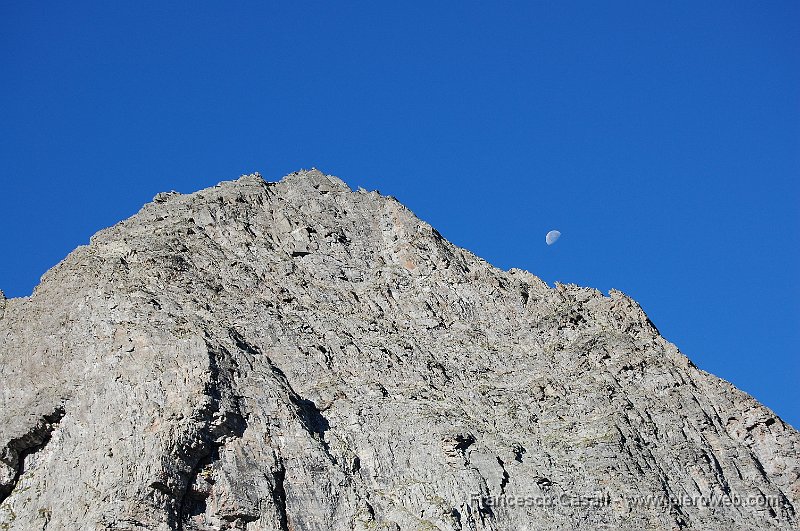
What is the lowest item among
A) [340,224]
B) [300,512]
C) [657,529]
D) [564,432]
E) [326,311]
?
[300,512]

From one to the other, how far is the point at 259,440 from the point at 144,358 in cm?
927

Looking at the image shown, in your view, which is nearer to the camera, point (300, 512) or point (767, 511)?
point (300, 512)

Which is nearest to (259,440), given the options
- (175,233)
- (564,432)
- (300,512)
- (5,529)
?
(300,512)

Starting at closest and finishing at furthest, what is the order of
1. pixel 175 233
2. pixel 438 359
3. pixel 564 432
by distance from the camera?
pixel 564 432 < pixel 438 359 < pixel 175 233

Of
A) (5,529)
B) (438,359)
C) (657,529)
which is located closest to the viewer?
(5,529)

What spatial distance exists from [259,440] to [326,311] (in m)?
19.1

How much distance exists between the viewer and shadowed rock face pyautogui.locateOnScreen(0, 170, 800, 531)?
6562 centimetres

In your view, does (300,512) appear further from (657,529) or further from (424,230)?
(424,230)

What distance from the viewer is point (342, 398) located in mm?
76125

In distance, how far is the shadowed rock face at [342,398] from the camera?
6562 centimetres

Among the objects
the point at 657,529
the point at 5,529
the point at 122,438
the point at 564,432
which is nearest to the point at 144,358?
the point at 122,438

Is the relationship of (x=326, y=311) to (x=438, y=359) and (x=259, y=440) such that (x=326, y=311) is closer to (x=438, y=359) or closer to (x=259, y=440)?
(x=438, y=359)

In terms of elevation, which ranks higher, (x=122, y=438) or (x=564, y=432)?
(x=564, y=432)

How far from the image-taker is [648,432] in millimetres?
78062
